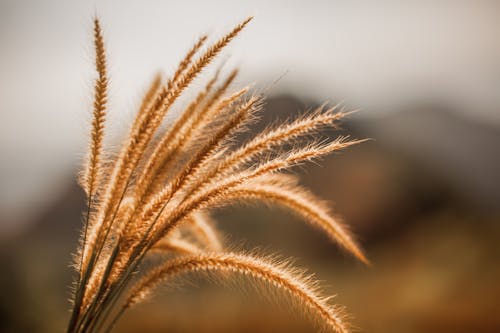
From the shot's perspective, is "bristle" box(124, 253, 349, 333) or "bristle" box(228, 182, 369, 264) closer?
"bristle" box(124, 253, 349, 333)

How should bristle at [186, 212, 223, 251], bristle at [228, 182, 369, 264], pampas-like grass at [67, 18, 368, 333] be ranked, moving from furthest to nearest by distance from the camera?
bristle at [186, 212, 223, 251] < bristle at [228, 182, 369, 264] < pampas-like grass at [67, 18, 368, 333]

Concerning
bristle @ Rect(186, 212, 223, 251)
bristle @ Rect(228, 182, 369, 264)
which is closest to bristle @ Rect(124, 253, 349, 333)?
bristle @ Rect(228, 182, 369, 264)

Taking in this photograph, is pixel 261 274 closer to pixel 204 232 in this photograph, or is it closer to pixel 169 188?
pixel 169 188

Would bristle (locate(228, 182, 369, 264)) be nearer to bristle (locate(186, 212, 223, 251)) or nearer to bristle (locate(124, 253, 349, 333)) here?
bristle (locate(124, 253, 349, 333))

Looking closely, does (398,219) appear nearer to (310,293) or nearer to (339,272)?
(339,272)

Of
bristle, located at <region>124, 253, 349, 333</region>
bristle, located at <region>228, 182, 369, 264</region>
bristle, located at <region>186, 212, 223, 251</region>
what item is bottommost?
bristle, located at <region>124, 253, 349, 333</region>

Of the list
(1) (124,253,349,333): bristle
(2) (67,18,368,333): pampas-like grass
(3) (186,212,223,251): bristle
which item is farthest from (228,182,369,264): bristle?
(3) (186,212,223,251): bristle

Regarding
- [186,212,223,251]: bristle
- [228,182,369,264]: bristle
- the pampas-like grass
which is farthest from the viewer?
[186,212,223,251]: bristle

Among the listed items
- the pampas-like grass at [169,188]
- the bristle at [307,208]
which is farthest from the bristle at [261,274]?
the bristle at [307,208]

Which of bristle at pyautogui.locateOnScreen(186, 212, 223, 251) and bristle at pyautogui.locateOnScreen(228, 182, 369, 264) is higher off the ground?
bristle at pyautogui.locateOnScreen(228, 182, 369, 264)

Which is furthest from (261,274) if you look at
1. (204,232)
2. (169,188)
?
(204,232)

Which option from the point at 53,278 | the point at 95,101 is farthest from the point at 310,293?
the point at 53,278
